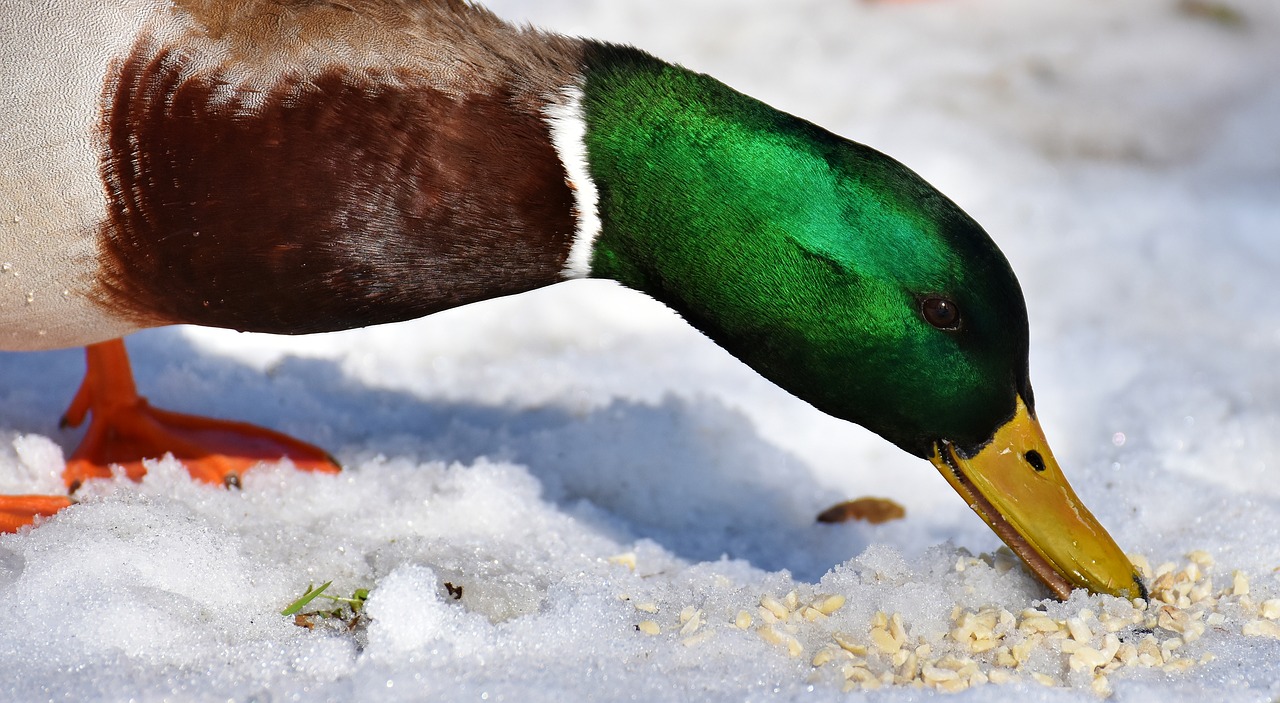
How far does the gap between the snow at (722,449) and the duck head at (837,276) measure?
Result: 0.19 m

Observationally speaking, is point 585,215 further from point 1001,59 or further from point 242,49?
point 1001,59

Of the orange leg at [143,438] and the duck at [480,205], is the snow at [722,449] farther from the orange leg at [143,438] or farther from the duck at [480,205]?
the duck at [480,205]

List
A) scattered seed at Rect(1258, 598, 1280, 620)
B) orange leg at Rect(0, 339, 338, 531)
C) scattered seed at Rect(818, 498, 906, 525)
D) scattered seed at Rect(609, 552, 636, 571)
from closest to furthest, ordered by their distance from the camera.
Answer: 1. scattered seed at Rect(1258, 598, 1280, 620)
2. scattered seed at Rect(609, 552, 636, 571)
3. orange leg at Rect(0, 339, 338, 531)
4. scattered seed at Rect(818, 498, 906, 525)

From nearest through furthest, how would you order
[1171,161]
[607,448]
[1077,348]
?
[607,448], [1077,348], [1171,161]

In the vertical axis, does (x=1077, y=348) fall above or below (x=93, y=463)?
above

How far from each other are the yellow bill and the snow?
2.5 inches

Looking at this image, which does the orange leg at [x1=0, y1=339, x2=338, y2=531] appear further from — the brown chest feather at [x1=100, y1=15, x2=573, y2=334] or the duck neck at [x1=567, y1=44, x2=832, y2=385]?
the duck neck at [x1=567, y1=44, x2=832, y2=385]

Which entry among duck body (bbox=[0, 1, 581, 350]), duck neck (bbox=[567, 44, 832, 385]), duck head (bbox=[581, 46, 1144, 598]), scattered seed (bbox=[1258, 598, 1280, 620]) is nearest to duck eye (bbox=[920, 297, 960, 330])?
duck head (bbox=[581, 46, 1144, 598])

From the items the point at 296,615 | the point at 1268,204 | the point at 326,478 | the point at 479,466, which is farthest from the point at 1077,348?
the point at 296,615

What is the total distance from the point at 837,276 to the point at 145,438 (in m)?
1.78

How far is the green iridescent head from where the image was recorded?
7.50 feet

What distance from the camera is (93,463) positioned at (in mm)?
3057

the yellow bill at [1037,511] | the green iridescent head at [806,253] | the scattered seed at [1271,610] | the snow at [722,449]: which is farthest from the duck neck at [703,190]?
the scattered seed at [1271,610]

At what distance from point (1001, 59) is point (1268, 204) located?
4.80ft
